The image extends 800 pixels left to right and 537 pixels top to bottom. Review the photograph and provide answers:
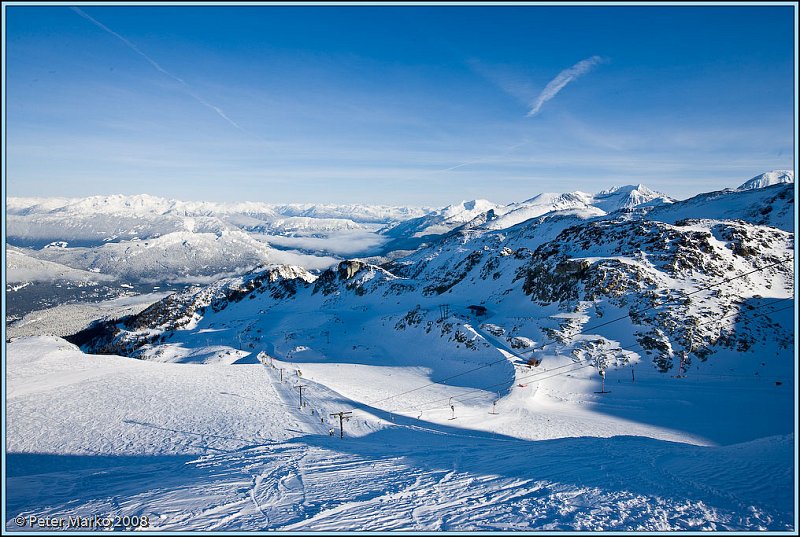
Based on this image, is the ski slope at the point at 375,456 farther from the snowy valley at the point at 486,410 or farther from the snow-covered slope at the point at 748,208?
the snow-covered slope at the point at 748,208

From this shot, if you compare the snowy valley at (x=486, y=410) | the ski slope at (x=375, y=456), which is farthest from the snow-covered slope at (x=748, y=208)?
the ski slope at (x=375, y=456)

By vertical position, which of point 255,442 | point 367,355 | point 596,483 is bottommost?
point 367,355

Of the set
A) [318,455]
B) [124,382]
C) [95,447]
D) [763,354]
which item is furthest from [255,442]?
[763,354]

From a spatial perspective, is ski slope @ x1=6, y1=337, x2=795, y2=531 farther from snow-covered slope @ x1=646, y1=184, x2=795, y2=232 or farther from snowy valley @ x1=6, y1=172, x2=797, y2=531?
snow-covered slope @ x1=646, y1=184, x2=795, y2=232

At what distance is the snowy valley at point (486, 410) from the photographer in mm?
11367

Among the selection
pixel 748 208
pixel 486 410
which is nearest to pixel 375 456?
pixel 486 410

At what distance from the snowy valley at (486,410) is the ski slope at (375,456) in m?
0.11

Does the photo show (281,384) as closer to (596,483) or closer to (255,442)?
(255,442)

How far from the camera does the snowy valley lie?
11.4m

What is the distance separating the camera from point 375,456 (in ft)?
56.1

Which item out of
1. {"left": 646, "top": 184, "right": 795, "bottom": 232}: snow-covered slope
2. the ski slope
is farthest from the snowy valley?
{"left": 646, "top": 184, "right": 795, "bottom": 232}: snow-covered slope

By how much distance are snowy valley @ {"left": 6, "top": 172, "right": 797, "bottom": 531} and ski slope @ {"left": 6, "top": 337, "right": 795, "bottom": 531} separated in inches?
4.5

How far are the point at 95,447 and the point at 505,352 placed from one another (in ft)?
114

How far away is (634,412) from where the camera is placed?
2798 cm
